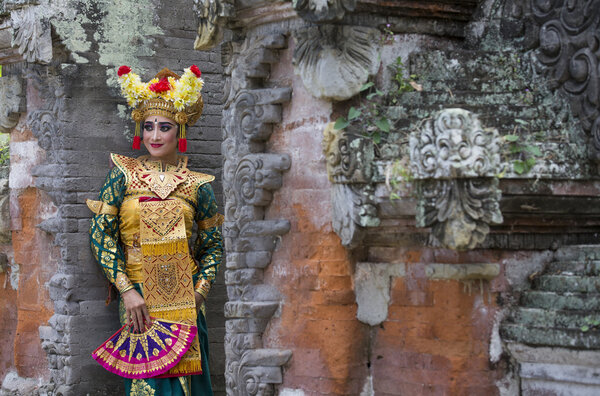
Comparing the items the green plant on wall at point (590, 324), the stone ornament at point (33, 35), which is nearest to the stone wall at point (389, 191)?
the green plant on wall at point (590, 324)

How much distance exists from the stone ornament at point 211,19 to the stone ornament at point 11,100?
2027mm

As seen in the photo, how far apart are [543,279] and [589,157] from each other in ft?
2.26

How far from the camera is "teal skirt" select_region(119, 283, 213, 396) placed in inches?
252

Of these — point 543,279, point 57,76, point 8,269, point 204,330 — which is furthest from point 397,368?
point 8,269

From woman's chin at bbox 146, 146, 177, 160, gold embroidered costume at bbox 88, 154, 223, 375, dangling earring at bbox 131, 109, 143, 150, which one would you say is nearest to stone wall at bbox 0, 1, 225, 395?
dangling earring at bbox 131, 109, 143, 150

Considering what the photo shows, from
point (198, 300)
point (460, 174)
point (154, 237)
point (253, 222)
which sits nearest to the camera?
point (460, 174)

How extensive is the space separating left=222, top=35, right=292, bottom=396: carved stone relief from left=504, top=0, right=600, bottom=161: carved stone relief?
138 centimetres

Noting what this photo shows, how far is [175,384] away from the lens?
650 cm

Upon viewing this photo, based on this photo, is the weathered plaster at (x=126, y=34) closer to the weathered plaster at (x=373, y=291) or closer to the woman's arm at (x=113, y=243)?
the woman's arm at (x=113, y=243)

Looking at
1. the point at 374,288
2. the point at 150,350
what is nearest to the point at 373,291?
the point at 374,288

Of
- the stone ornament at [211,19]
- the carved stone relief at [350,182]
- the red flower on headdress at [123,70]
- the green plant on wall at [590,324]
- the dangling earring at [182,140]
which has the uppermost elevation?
the stone ornament at [211,19]

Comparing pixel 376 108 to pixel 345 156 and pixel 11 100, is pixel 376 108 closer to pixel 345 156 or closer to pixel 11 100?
pixel 345 156

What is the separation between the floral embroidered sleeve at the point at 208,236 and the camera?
680cm

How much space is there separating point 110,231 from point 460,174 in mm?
2908
